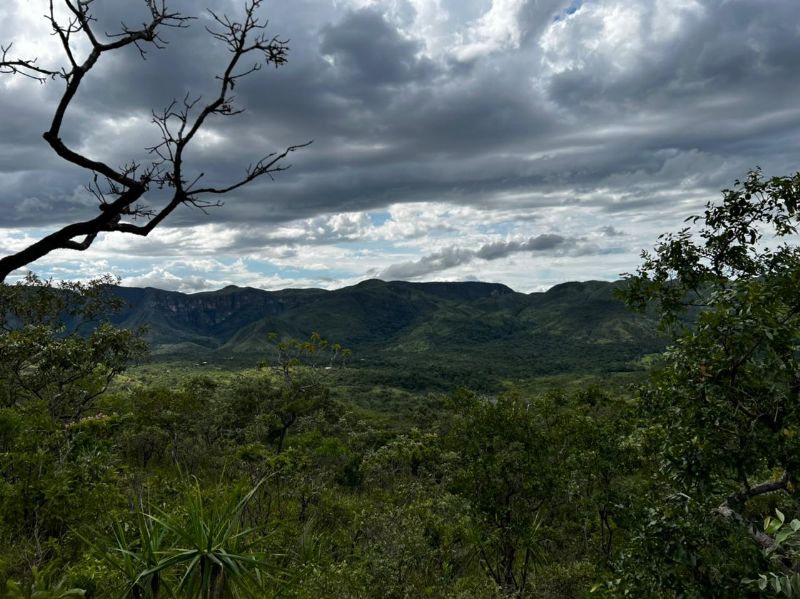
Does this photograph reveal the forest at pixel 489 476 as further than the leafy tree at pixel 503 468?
No

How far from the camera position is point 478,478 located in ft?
58.7

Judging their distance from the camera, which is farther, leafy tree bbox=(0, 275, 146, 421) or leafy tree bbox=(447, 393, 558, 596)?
leafy tree bbox=(0, 275, 146, 421)

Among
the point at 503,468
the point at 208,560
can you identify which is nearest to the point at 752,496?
the point at 208,560

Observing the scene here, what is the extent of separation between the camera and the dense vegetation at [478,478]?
609 centimetres

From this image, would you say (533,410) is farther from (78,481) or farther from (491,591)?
(78,481)

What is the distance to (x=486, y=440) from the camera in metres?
17.6

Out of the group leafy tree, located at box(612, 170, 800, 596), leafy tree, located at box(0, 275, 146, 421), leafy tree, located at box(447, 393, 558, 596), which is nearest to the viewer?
leafy tree, located at box(612, 170, 800, 596)

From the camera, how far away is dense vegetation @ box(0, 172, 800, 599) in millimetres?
6090

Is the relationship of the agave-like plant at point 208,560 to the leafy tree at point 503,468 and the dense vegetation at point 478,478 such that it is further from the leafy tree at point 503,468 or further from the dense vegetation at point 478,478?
the leafy tree at point 503,468

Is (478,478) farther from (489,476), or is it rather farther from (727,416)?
(727,416)

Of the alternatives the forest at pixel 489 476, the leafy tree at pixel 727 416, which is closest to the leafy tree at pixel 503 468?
the forest at pixel 489 476

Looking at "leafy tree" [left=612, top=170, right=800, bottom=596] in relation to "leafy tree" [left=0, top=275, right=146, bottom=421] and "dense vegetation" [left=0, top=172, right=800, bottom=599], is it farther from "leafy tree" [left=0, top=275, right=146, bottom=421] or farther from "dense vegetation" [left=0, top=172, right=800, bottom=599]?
"leafy tree" [left=0, top=275, right=146, bottom=421]

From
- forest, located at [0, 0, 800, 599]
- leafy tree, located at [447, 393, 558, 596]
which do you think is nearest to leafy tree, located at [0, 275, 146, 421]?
forest, located at [0, 0, 800, 599]

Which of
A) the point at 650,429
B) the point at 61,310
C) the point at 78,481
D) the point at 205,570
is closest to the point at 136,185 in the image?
the point at 205,570
